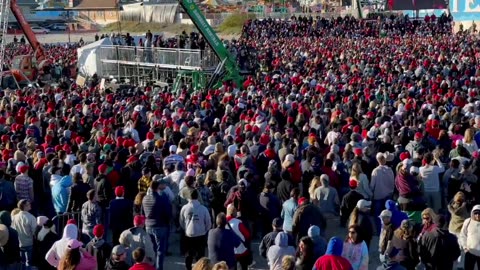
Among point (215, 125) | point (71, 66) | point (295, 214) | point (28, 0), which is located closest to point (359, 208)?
point (295, 214)

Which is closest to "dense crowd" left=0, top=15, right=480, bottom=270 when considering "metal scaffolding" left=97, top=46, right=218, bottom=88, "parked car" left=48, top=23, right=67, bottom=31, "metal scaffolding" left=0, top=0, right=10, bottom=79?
"metal scaffolding" left=0, top=0, right=10, bottom=79

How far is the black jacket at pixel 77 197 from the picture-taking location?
11469mm

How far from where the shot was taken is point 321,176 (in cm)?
1161

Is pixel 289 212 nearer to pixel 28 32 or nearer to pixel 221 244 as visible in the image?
pixel 221 244

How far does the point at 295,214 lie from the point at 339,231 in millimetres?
2986

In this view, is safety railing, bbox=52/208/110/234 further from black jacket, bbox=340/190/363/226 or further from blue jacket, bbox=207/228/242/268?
black jacket, bbox=340/190/363/226

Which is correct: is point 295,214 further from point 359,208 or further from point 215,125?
point 215,125

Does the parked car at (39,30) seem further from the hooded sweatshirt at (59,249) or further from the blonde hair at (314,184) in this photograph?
the hooded sweatshirt at (59,249)

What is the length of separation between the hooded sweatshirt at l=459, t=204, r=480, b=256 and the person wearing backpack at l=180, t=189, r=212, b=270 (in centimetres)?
328

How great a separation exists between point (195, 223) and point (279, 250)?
1.93 metres

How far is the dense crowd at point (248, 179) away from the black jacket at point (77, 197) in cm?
2

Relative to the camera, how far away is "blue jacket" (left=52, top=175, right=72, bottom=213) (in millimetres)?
11758

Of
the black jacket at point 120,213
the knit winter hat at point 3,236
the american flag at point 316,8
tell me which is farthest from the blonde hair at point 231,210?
the american flag at point 316,8

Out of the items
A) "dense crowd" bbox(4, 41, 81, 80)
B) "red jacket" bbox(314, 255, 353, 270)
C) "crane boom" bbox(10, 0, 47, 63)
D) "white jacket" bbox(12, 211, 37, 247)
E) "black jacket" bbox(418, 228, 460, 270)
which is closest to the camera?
"red jacket" bbox(314, 255, 353, 270)
